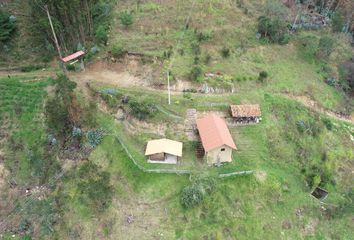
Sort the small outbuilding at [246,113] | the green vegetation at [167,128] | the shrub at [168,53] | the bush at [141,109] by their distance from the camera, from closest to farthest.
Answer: the green vegetation at [167,128], the bush at [141,109], the small outbuilding at [246,113], the shrub at [168,53]

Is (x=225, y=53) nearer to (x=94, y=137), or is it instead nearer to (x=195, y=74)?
(x=195, y=74)

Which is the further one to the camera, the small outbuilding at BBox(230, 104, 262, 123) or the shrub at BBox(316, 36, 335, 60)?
the shrub at BBox(316, 36, 335, 60)

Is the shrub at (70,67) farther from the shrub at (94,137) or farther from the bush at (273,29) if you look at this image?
the bush at (273,29)

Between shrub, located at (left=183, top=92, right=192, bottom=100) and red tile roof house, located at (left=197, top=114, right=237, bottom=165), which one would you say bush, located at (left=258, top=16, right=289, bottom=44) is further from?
red tile roof house, located at (left=197, top=114, right=237, bottom=165)

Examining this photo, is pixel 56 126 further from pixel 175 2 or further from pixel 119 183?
pixel 175 2

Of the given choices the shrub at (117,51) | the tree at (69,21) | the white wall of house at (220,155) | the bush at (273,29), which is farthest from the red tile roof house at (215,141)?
the bush at (273,29)

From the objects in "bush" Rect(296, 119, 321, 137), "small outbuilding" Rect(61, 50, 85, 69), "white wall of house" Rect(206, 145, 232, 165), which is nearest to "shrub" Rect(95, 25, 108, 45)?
"small outbuilding" Rect(61, 50, 85, 69)

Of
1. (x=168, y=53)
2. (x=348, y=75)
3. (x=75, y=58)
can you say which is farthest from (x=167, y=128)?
(x=348, y=75)

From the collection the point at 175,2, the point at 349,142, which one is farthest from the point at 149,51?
the point at 349,142
